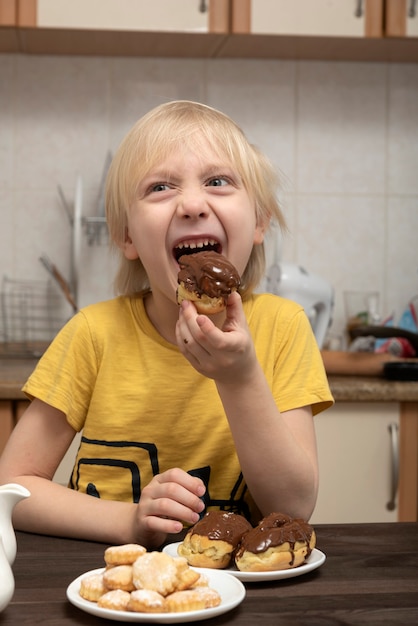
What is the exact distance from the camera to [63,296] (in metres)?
2.52

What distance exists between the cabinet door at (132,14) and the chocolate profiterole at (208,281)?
147 cm

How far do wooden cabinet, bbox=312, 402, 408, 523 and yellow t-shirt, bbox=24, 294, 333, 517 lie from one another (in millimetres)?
773

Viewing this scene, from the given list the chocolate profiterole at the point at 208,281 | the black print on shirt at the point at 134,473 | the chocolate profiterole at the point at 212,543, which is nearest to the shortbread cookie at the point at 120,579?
the chocolate profiterole at the point at 212,543

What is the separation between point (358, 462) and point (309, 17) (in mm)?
1173

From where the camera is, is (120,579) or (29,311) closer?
(120,579)

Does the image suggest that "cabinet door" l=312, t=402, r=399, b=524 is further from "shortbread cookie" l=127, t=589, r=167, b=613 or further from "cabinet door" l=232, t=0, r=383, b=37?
"shortbread cookie" l=127, t=589, r=167, b=613

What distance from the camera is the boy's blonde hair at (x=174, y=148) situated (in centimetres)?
113

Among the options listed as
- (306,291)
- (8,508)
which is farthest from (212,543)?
(306,291)

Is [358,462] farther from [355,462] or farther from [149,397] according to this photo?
[149,397]

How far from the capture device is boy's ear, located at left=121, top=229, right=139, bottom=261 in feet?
4.04

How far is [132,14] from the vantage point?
221cm

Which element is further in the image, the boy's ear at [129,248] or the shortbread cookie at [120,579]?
the boy's ear at [129,248]

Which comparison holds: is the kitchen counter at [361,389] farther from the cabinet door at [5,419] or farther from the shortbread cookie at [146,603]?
the shortbread cookie at [146,603]

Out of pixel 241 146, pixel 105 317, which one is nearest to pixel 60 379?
pixel 105 317
